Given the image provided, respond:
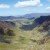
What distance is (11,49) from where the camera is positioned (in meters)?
143

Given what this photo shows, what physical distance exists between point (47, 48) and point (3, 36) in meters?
71.7

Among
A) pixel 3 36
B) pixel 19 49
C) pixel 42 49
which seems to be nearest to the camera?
pixel 42 49

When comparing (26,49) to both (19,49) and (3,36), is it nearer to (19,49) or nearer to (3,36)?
(19,49)

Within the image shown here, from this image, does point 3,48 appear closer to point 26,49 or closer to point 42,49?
point 26,49

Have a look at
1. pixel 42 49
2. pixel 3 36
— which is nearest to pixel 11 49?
pixel 42 49

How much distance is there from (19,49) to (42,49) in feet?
→ 67.7

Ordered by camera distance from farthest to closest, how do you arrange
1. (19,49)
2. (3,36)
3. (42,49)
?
(3,36)
(19,49)
(42,49)

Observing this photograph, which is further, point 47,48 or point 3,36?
point 3,36

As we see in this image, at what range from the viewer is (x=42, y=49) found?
137000 millimetres

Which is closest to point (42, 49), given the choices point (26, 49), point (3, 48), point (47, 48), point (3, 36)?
point (47, 48)

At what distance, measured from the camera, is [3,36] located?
655ft

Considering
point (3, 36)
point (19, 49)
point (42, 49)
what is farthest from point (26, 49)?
point (3, 36)

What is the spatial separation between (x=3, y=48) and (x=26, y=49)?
61.6 ft

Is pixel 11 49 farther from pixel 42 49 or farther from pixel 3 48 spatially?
pixel 42 49
